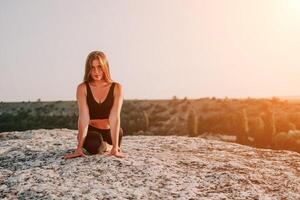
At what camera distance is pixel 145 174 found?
829 centimetres

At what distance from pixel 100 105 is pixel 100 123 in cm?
39

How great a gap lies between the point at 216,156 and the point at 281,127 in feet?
135

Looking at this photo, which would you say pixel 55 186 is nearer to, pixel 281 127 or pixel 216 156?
pixel 216 156

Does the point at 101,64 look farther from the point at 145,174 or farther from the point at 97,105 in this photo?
the point at 145,174

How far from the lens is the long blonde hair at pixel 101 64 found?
901 centimetres

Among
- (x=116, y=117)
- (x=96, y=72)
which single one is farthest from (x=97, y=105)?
(x=96, y=72)

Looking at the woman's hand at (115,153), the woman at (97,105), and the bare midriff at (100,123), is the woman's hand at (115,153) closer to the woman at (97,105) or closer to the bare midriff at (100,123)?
the woman at (97,105)

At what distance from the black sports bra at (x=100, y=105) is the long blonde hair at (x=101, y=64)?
0.14 m

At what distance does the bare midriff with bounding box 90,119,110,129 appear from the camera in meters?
9.43

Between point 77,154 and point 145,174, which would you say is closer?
point 145,174

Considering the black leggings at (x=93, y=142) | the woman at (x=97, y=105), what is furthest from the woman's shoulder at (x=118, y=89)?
A: the black leggings at (x=93, y=142)

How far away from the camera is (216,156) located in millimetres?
10609

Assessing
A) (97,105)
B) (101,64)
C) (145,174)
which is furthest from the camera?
(97,105)

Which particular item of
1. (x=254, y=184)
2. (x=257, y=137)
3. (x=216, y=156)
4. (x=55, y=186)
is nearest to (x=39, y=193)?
(x=55, y=186)
